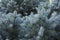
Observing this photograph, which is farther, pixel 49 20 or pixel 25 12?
pixel 25 12

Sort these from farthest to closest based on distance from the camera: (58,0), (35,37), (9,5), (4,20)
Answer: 1. (9,5)
2. (58,0)
3. (4,20)
4. (35,37)

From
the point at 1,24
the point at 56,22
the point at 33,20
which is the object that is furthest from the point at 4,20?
the point at 56,22

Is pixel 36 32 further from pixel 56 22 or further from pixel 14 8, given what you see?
pixel 14 8

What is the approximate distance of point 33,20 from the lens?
5.27ft

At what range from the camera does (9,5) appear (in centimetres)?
256

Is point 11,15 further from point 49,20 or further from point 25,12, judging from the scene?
point 25,12

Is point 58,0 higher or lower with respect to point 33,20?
higher

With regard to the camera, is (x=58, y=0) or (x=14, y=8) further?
(x=14, y=8)

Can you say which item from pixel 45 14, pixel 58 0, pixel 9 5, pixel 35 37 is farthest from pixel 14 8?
pixel 35 37

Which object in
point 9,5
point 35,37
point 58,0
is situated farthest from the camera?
point 9,5

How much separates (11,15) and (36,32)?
415 millimetres

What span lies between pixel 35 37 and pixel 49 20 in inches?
11.5

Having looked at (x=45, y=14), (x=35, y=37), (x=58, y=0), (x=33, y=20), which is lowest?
(x=35, y=37)

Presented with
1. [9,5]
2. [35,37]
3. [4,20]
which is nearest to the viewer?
[35,37]
